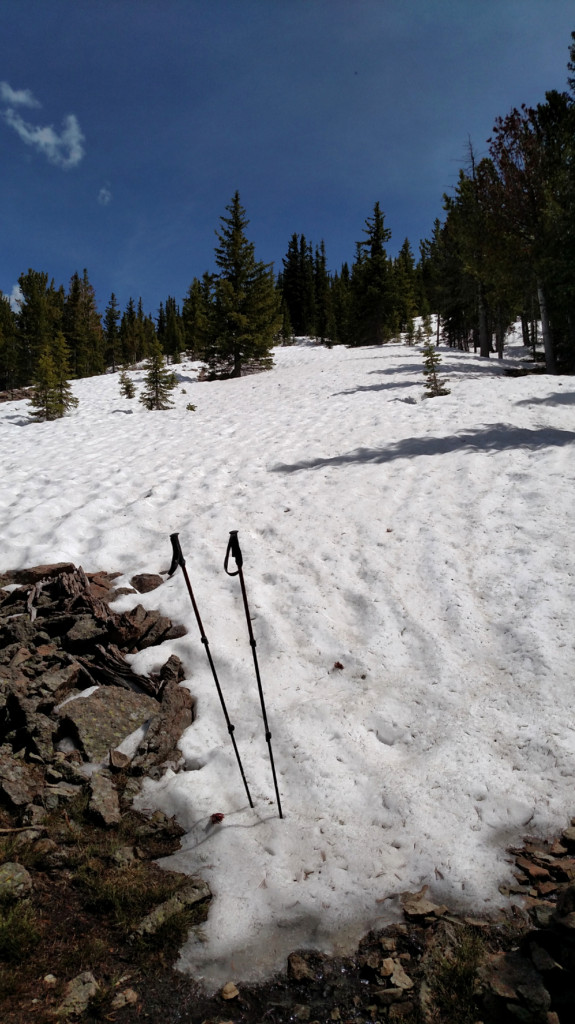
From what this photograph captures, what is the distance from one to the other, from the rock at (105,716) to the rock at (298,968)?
79.5 inches

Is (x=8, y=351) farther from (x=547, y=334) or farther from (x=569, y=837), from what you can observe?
(x=569, y=837)

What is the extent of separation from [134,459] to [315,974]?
10.1 metres

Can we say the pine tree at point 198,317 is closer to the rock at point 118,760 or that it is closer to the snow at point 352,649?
the snow at point 352,649

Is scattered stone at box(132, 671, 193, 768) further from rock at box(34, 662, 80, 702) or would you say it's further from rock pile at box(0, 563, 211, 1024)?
rock at box(34, 662, 80, 702)

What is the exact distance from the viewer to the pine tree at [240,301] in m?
28.8

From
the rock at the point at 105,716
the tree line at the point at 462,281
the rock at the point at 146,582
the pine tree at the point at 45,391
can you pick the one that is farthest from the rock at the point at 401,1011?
the pine tree at the point at 45,391

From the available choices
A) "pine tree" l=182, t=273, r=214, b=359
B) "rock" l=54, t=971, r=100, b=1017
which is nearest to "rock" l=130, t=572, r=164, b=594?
"rock" l=54, t=971, r=100, b=1017

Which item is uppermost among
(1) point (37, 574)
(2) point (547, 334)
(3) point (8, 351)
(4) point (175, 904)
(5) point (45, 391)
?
(3) point (8, 351)

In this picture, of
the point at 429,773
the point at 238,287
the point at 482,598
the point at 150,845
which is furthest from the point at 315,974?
the point at 238,287

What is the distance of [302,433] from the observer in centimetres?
1205

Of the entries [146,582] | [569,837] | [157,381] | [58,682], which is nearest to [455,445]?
[146,582]

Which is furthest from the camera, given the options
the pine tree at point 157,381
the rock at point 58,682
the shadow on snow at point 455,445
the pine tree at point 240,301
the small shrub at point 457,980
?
the pine tree at point 240,301

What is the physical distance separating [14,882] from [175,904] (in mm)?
940

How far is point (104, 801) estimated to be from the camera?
3340 mm
